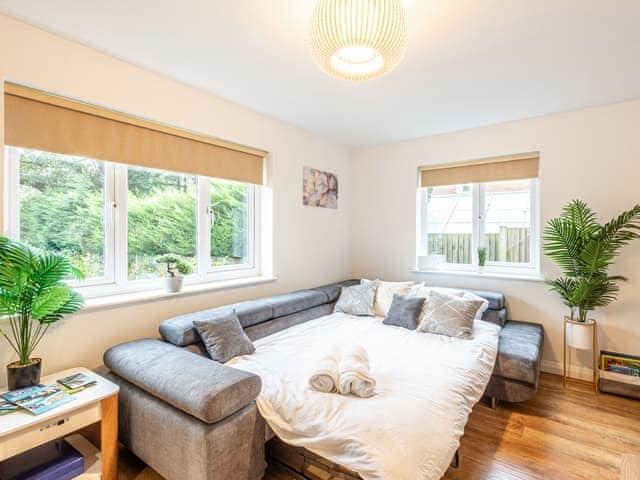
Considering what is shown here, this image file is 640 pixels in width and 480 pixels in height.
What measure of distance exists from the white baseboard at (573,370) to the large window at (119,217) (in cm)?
313

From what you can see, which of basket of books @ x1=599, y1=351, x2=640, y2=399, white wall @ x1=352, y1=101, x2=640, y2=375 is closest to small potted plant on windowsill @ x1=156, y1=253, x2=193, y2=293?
white wall @ x1=352, y1=101, x2=640, y2=375

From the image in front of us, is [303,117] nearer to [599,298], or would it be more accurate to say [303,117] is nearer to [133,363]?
[133,363]

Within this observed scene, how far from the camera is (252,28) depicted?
1.81 metres

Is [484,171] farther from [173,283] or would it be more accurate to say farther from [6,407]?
[6,407]

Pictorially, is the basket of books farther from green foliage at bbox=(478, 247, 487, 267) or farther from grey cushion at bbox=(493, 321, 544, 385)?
green foliage at bbox=(478, 247, 487, 267)

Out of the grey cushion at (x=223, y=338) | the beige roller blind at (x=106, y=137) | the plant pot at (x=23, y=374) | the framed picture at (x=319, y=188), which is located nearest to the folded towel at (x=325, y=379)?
the grey cushion at (x=223, y=338)

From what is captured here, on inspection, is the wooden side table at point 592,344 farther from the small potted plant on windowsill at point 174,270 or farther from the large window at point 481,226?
the small potted plant on windowsill at point 174,270

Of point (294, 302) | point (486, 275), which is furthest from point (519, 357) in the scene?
point (294, 302)

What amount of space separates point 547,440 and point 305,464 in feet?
5.26

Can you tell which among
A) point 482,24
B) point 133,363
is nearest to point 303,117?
point 482,24

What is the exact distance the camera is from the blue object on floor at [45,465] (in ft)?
4.71

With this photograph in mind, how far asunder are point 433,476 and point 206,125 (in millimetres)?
2704

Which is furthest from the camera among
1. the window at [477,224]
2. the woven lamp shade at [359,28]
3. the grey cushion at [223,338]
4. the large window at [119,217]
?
the window at [477,224]

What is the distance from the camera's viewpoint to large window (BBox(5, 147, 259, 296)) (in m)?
1.96
